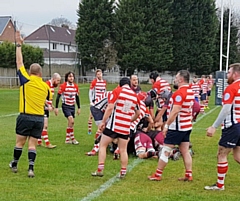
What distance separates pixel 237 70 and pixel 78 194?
3.23 m

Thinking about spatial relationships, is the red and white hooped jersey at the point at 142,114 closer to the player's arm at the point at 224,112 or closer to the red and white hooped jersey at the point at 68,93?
the red and white hooped jersey at the point at 68,93

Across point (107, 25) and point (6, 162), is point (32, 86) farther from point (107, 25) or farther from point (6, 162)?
point (107, 25)

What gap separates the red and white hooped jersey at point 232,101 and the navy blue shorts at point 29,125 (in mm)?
3297

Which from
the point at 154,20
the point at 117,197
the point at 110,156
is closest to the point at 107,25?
the point at 154,20

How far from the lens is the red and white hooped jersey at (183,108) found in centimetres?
769

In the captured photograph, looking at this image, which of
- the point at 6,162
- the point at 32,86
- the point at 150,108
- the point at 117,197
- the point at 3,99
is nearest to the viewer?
the point at 117,197

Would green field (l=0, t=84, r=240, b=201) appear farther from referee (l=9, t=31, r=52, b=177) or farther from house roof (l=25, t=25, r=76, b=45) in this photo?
house roof (l=25, t=25, r=76, b=45)

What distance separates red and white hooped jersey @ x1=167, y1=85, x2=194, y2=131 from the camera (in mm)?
7691

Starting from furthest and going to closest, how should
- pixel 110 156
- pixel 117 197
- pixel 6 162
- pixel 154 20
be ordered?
pixel 154 20, pixel 110 156, pixel 6 162, pixel 117 197

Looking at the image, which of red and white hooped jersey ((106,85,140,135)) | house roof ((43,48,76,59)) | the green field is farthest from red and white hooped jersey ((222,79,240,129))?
house roof ((43,48,76,59))

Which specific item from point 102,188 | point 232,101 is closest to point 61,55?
point 102,188

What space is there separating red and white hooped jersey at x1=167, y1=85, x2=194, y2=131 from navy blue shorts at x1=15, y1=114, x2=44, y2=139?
7.88ft

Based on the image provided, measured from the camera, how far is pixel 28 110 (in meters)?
8.06

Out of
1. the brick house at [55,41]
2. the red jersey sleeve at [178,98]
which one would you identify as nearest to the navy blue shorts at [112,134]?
the red jersey sleeve at [178,98]
